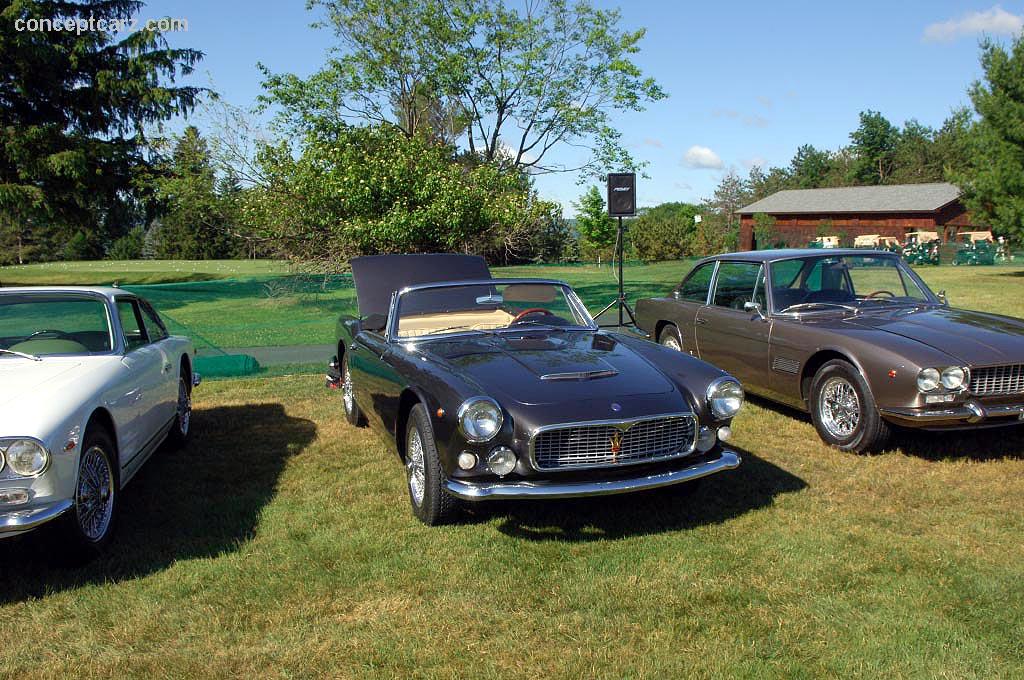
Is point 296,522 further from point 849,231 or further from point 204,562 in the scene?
point 849,231

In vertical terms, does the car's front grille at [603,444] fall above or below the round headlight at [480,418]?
below

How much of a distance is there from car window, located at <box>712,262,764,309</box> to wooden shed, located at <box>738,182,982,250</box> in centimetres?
3993

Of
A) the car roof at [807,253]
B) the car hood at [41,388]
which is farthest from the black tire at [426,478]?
the car roof at [807,253]

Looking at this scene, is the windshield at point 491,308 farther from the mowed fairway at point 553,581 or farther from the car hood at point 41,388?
the car hood at point 41,388

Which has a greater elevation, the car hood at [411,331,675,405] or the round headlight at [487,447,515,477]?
the car hood at [411,331,675,405]

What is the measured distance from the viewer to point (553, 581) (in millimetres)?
3738

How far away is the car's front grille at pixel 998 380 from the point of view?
5.30 metres

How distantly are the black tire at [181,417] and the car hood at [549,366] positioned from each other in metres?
2.39

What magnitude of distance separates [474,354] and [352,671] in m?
2.30

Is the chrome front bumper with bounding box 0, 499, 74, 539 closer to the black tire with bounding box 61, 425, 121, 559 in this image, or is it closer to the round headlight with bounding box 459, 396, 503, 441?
the black tire with bounding box 61, 425, 121, 559

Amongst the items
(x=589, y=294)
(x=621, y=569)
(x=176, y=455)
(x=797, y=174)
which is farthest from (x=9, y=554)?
(x=797, y=174)

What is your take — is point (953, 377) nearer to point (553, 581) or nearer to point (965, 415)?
point (965, 415)

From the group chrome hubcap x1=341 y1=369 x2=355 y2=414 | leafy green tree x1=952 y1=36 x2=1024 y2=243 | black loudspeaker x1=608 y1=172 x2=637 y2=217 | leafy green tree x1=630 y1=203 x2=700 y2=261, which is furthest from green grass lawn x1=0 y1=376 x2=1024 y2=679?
leafy green tree x1=630 y1=203 x2=700 y2=261

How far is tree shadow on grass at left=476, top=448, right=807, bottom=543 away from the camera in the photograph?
172 inches
